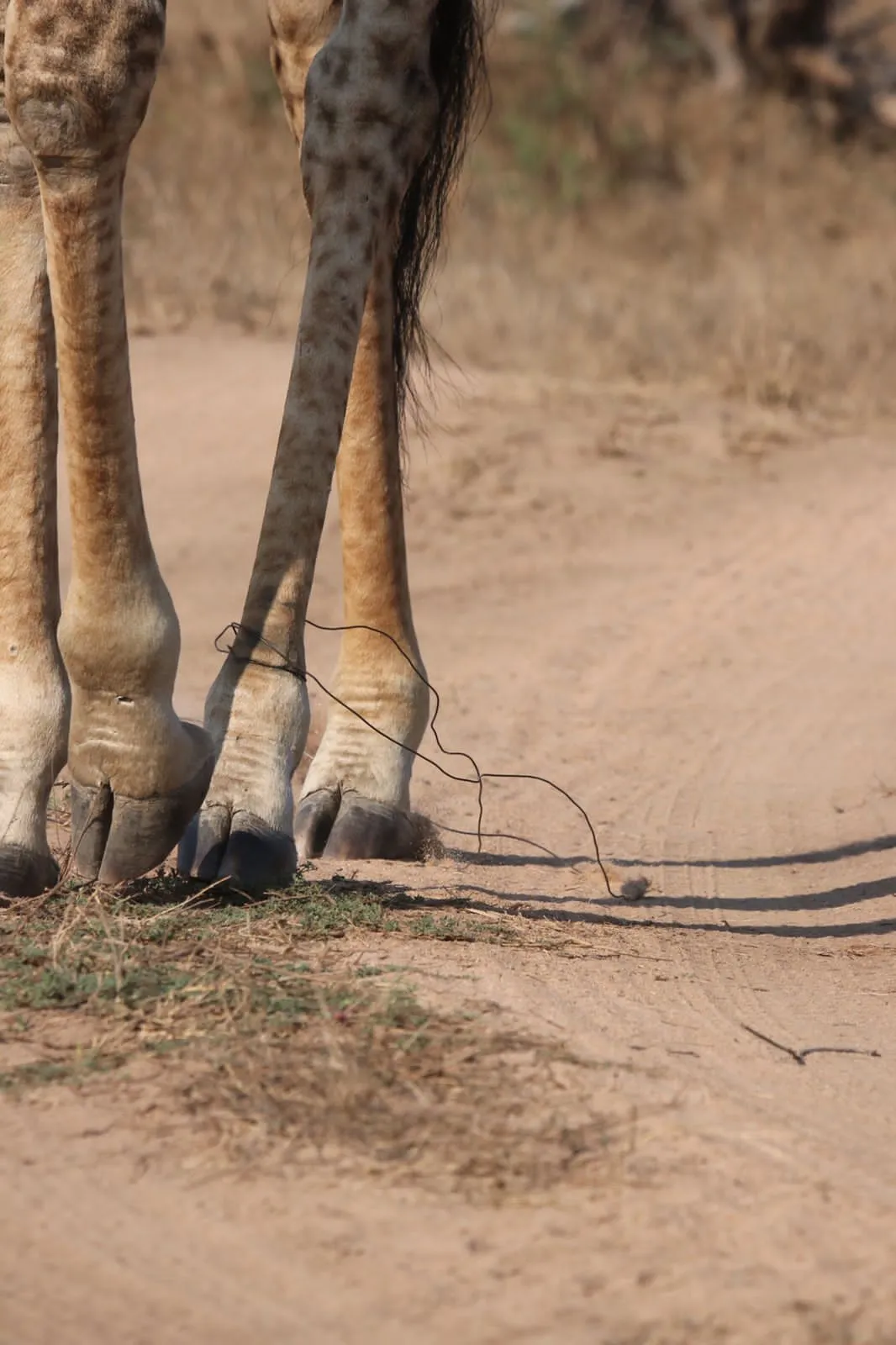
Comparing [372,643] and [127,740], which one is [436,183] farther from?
[127,740]

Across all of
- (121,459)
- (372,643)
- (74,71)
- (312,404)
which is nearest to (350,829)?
(372,643)

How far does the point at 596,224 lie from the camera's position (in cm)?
1143

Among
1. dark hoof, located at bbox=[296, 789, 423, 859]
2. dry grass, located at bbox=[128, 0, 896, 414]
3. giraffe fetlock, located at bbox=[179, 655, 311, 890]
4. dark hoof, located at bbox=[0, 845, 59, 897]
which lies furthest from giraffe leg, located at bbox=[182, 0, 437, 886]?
dry grass, located at bbox=[128, 0, 896, 414]

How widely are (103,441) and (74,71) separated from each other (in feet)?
2.00

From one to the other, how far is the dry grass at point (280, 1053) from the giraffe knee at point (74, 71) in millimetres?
1270

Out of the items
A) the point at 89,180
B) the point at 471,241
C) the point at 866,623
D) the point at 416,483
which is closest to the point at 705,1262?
the point at 89,180

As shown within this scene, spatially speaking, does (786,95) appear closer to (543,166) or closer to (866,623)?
(543,166)

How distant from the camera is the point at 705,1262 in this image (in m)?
1.94

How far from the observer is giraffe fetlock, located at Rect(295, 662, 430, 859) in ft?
13.3

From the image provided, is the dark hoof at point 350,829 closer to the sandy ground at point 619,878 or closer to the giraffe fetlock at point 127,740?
the sandy ground at point 619,878

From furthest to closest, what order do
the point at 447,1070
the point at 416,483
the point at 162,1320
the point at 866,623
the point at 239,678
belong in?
the point at 416,483 < the point at 866,623 < the point at 239,678 < the point at 447,1070 < the point at 162,1320

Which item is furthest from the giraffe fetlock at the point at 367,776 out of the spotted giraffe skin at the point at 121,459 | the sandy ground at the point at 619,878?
the spotted giraffe skin at the point at 121,459

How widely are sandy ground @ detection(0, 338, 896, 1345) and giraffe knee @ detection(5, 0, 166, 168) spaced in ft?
4.83

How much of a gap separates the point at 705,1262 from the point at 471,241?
9.36m
